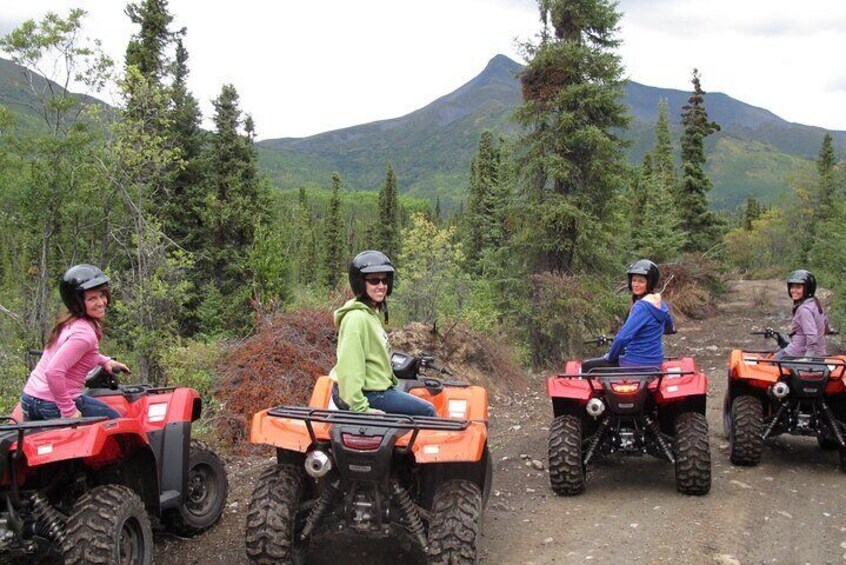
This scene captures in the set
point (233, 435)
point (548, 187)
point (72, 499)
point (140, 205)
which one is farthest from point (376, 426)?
point (140, 205)

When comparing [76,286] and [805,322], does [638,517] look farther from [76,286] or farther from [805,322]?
[76,286]

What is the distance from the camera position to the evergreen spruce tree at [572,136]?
16.8m

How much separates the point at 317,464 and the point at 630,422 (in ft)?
11.9

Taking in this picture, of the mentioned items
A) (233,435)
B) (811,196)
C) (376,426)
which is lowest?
(233,435)

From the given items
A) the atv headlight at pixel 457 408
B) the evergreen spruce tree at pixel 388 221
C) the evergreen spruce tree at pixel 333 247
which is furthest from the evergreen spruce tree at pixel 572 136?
the evergreen spruce tree at pixel 388 221

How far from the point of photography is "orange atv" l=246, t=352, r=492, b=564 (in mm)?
3969

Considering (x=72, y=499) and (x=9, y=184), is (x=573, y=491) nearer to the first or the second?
(x=72, y=499)

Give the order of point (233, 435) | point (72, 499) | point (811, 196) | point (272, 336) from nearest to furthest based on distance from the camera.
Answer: point (72, 499) < point (233, 435) < point (272, 336) < point (811, 196)

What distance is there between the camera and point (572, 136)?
16.8 m

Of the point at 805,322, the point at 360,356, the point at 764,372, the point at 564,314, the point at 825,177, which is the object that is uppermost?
the point at 825,177

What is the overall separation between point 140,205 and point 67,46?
6.42 metres

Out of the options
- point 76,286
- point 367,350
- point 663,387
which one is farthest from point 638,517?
point 76,286

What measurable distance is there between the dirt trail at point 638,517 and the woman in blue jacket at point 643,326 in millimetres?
1256

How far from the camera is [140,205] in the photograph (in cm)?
2180
